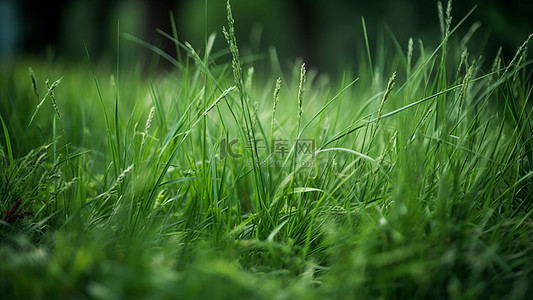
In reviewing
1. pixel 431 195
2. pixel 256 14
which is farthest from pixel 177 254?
pixel 256 14

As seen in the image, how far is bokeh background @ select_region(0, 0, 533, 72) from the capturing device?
2.73m

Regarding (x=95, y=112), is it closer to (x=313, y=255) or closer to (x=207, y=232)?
(x=207, y=232)

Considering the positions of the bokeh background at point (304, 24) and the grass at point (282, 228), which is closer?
the grass at point (282, 228)

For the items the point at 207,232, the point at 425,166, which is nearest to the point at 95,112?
the point at 207,232

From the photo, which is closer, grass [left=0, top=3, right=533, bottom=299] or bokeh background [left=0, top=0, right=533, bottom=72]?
grass [left=0, top=3, right=533, bottom=299]

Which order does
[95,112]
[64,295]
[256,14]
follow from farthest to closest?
[256,14] < [95,112] < [64,295]

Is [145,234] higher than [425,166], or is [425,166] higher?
[425,166]

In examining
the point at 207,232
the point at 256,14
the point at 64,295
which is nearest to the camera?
the point at 64,295

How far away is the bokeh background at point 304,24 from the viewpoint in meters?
2.73

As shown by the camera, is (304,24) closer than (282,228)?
No

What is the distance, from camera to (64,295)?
0.67 meters

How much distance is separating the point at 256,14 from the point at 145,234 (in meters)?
18.2

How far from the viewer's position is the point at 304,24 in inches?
333

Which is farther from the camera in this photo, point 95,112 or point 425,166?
point 95,112
